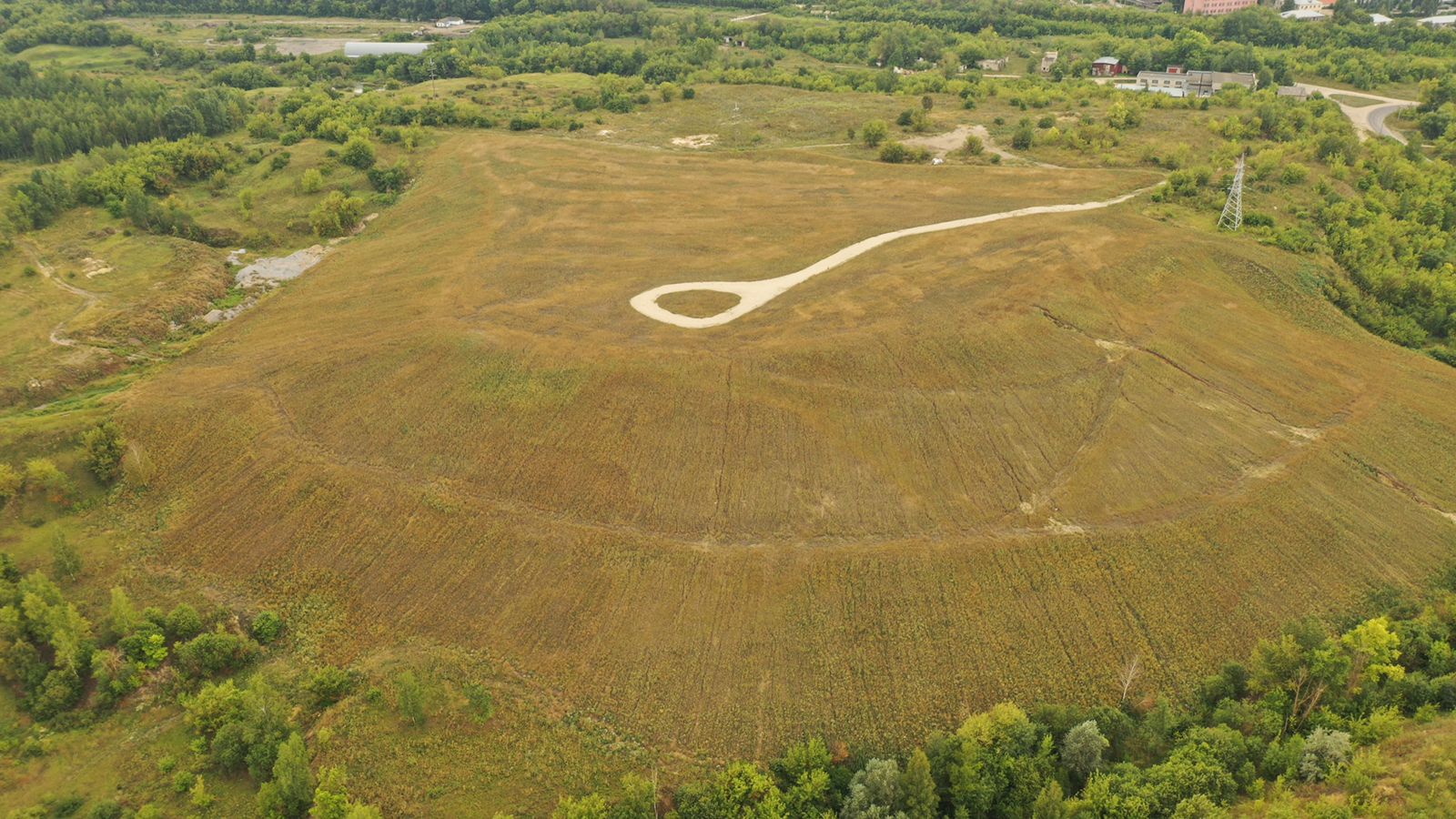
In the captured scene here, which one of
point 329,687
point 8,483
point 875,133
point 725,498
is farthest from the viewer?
point 875,133

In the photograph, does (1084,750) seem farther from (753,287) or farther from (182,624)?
(182,624)

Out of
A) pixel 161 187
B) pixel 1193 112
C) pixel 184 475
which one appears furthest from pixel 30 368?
pixel 1193 112

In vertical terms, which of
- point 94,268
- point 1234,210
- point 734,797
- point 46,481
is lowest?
point 734,797

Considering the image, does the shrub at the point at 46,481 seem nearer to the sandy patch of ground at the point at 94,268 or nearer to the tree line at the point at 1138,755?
the sandy patch of ground at the point at 94,268

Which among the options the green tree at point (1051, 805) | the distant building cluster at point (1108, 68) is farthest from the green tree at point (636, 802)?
the distant building cluster at point (1108, 68)

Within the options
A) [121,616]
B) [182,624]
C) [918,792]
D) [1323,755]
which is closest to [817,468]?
[918,792]

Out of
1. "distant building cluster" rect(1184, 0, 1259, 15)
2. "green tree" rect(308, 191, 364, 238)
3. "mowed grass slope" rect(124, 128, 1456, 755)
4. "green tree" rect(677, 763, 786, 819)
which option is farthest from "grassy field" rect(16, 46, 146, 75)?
"distant building cluster" rect(1184, 0, 1259, 15)

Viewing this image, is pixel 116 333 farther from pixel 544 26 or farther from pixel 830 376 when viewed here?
pixel 544 26
